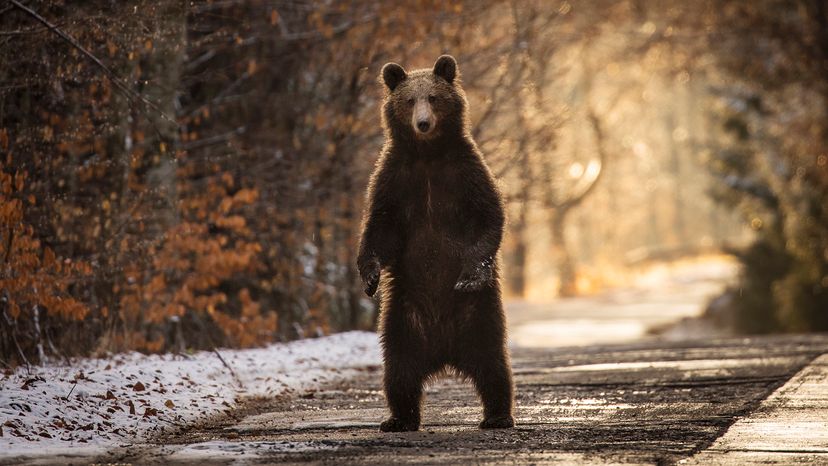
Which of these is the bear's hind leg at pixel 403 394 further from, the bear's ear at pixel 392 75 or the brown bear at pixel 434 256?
the bear's ear at pixel 392 75

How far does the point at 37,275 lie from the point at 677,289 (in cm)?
3008

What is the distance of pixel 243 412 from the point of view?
803cm

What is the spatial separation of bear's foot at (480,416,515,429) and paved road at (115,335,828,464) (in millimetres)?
69

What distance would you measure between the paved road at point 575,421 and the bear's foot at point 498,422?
0.07 m

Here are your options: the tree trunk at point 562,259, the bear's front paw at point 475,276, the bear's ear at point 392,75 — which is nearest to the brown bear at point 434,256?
the bear's front paw at point 475,276

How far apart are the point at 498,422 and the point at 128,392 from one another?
2464 mm

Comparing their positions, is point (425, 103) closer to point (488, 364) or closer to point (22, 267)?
point (488, 364)

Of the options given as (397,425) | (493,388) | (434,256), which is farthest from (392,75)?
(397,425)

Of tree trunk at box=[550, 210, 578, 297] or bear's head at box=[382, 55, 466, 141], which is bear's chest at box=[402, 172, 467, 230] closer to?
bear's head at box=[382, 55, 466, 141]

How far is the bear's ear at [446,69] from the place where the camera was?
23.6 feet

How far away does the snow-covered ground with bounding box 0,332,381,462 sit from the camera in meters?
6.29

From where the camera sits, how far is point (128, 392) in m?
7.57

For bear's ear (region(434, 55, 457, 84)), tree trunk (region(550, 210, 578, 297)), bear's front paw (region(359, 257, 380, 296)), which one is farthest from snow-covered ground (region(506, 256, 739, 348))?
bear's front paw (region(359, 257, 380, 296))

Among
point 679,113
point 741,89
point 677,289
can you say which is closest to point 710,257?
point 677,289
